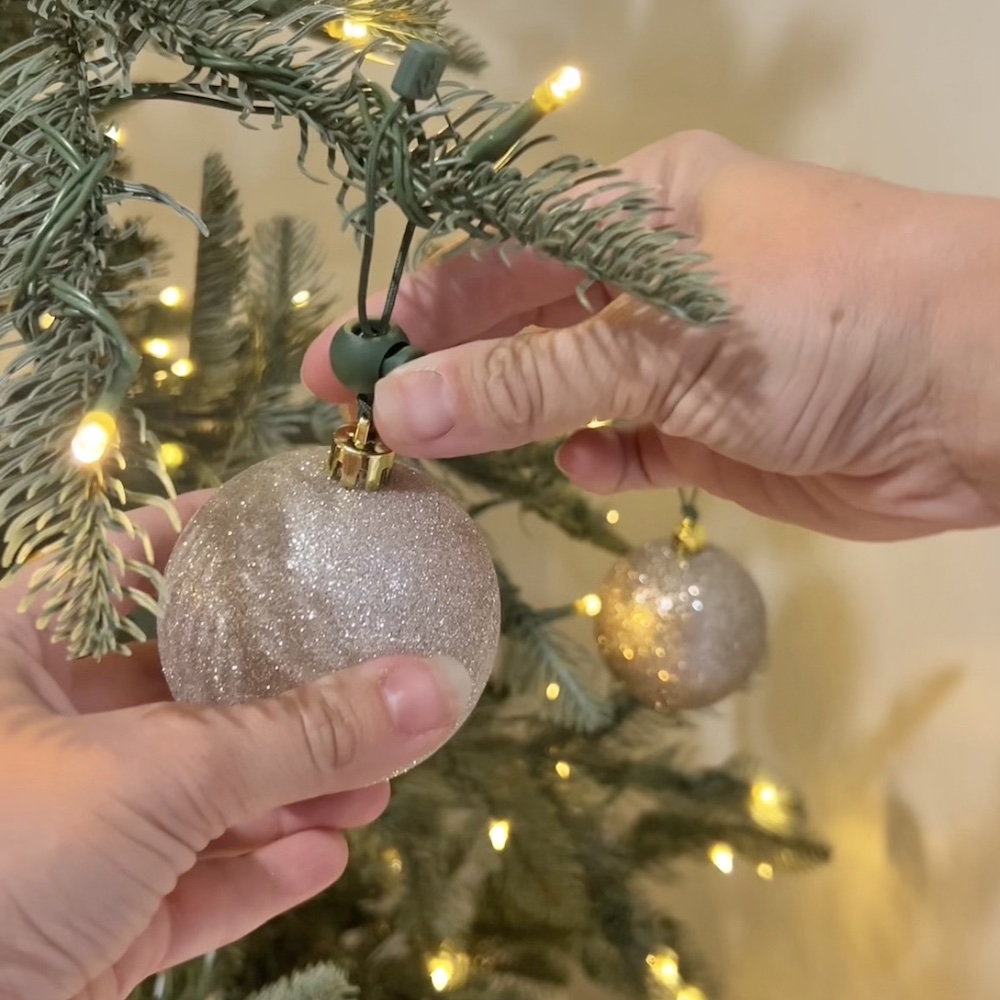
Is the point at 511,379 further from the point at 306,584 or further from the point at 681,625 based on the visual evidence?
the point at 681,625

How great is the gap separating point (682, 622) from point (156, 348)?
532 mm

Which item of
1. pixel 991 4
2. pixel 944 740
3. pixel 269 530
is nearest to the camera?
pixel 269 530

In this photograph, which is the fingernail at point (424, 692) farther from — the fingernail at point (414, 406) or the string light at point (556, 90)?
the string light at point (556, 90)

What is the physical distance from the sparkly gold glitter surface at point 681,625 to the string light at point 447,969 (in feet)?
1.08

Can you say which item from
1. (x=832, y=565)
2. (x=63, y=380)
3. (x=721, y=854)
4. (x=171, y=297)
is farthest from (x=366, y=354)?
(x=832, y=565)

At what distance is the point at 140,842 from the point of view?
18.7 inches

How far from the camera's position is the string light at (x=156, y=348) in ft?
2.65

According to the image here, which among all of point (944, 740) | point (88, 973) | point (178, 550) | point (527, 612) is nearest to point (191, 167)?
point (527, 612)

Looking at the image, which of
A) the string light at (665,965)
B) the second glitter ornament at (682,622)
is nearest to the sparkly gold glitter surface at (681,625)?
the second glitter ornament at (682,622)

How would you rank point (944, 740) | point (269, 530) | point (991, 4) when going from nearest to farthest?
point (269, 530) < point (991, 4) < point (944, 740)

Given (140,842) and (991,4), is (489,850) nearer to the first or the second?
(140,842)

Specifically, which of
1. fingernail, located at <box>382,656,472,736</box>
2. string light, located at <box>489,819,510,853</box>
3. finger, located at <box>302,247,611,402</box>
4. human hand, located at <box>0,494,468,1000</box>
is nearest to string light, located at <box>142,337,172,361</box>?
finger, located at <box>302,247,611,402</box>

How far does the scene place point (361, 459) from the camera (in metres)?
0.47

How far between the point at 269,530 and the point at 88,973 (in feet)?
0.85
